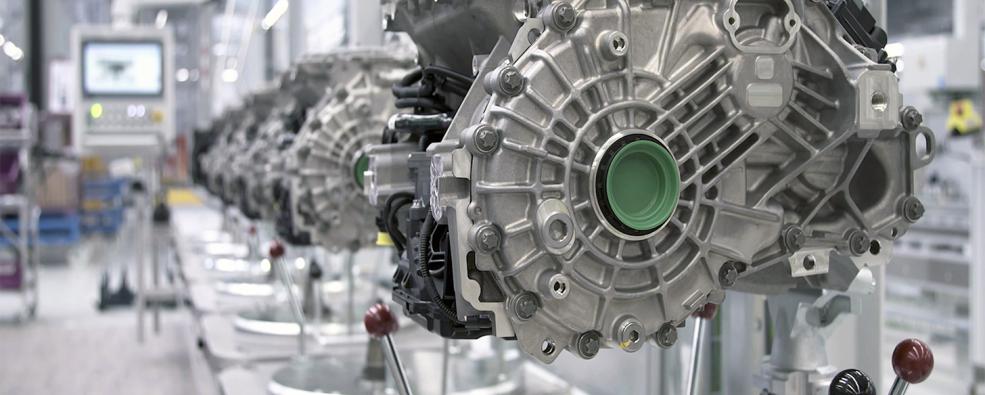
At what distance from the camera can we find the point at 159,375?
237 inches

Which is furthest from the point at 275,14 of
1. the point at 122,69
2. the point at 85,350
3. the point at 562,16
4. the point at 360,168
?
the point at 562,16

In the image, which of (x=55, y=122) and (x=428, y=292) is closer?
(x=428, y=292)

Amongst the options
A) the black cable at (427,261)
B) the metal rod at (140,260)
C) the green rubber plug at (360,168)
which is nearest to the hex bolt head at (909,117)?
the black cable at (427,261)

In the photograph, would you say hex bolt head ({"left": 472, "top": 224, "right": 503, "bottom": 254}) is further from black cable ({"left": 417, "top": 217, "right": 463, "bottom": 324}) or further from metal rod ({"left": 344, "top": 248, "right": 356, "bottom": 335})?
metal rod ({"left": 344, "top": 248, "right": 356, "bottom": 335})

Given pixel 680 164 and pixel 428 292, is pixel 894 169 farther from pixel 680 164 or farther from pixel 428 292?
pixel 428 292

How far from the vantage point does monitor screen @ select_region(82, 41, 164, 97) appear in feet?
23.6

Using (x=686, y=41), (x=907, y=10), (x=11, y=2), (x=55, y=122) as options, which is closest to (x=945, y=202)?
(x=907, y=10)

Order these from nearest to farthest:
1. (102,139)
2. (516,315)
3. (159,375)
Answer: (516,315)
(159,375)
(102,139)

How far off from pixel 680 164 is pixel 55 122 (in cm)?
1450

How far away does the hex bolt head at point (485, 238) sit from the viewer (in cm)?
135

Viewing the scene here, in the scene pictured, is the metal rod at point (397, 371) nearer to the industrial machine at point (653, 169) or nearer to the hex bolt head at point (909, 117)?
the industrial machine at point (653, 169)

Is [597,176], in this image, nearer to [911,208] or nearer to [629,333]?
[629,333]

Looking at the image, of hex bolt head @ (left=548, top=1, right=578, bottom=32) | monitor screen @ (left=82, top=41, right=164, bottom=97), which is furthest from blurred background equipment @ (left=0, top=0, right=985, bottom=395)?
monitor screen @ (left=82, top=41, right=164, bottom=97)

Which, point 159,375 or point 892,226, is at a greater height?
point 892,226
